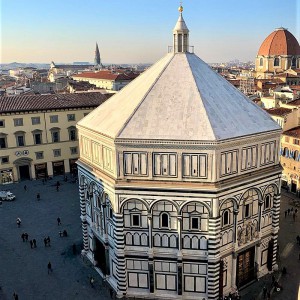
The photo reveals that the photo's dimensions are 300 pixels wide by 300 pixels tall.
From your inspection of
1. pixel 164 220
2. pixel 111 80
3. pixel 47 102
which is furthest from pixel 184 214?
pixel 111 80

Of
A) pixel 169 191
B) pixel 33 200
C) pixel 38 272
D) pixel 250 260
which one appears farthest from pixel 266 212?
pixel 33 200

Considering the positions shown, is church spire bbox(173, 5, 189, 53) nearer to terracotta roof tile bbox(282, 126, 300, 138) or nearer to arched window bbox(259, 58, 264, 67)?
terracotta roof tile bbox(282, 126, 300, 138)

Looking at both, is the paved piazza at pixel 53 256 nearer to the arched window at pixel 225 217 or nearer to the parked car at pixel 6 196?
the parked car at pixel 6 196

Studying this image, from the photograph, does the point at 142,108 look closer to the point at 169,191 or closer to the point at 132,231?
the point at 169,191

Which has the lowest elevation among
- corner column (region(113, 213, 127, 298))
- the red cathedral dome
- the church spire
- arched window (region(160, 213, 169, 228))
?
corner column (region(113, 213, 127, 298))

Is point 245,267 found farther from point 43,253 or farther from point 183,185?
point 43,253

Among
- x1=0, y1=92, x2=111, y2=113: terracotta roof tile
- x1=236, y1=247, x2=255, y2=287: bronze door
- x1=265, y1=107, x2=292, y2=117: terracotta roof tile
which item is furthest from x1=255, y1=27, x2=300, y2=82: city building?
x1=236, y1=247, x2=255, y2=287: bronze door
